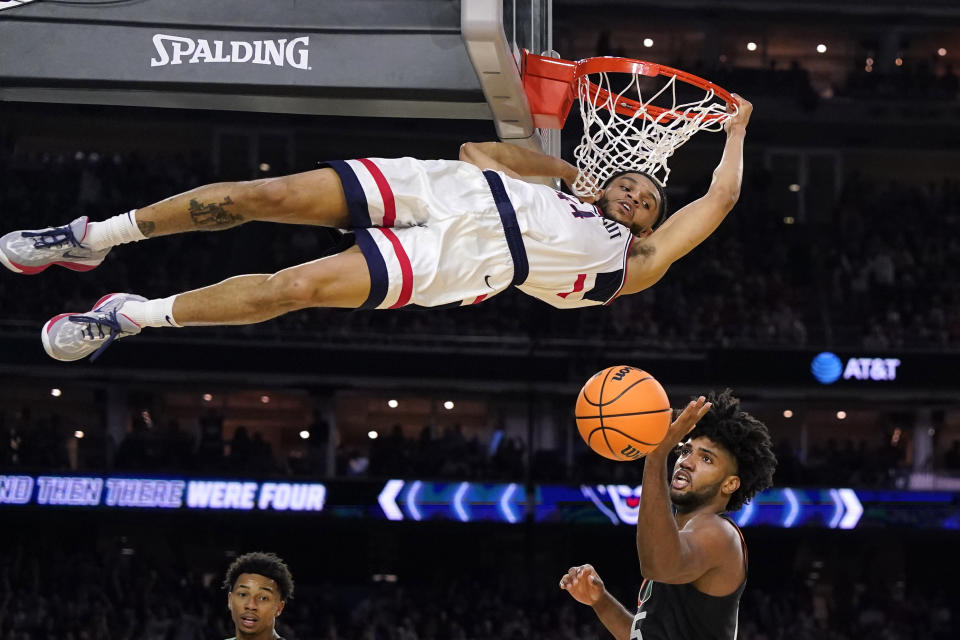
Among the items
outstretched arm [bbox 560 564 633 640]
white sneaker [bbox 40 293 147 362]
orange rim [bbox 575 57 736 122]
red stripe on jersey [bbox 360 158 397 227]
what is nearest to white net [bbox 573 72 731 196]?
orange rim [bbox 575 57 736 122]

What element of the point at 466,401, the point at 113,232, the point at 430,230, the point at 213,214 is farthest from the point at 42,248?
the point at 466,401

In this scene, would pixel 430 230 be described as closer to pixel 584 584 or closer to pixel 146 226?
pixel 146 226

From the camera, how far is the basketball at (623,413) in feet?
13.4

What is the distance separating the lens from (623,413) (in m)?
4.17

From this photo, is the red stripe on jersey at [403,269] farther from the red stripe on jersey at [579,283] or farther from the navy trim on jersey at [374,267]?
the red stripe on jersey at [579,283]

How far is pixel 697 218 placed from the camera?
479 cm

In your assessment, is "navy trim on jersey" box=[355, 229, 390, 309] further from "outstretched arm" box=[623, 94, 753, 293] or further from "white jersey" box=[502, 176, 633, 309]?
"outstretched arm" box=[623, 94, 753, 293]

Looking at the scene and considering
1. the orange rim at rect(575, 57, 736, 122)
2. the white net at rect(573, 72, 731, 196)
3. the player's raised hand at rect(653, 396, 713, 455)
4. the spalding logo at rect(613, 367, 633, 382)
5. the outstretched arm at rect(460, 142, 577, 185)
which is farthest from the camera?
the white net at rect(573, 72, 731, 196)

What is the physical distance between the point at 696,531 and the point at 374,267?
1.36 meters

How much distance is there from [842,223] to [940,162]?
13.5 feet

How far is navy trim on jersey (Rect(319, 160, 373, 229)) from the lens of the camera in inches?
166

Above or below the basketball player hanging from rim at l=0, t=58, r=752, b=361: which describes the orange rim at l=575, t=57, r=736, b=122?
above

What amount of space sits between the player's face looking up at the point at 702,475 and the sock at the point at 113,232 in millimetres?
1939

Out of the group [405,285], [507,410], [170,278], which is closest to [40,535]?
[170,278]
